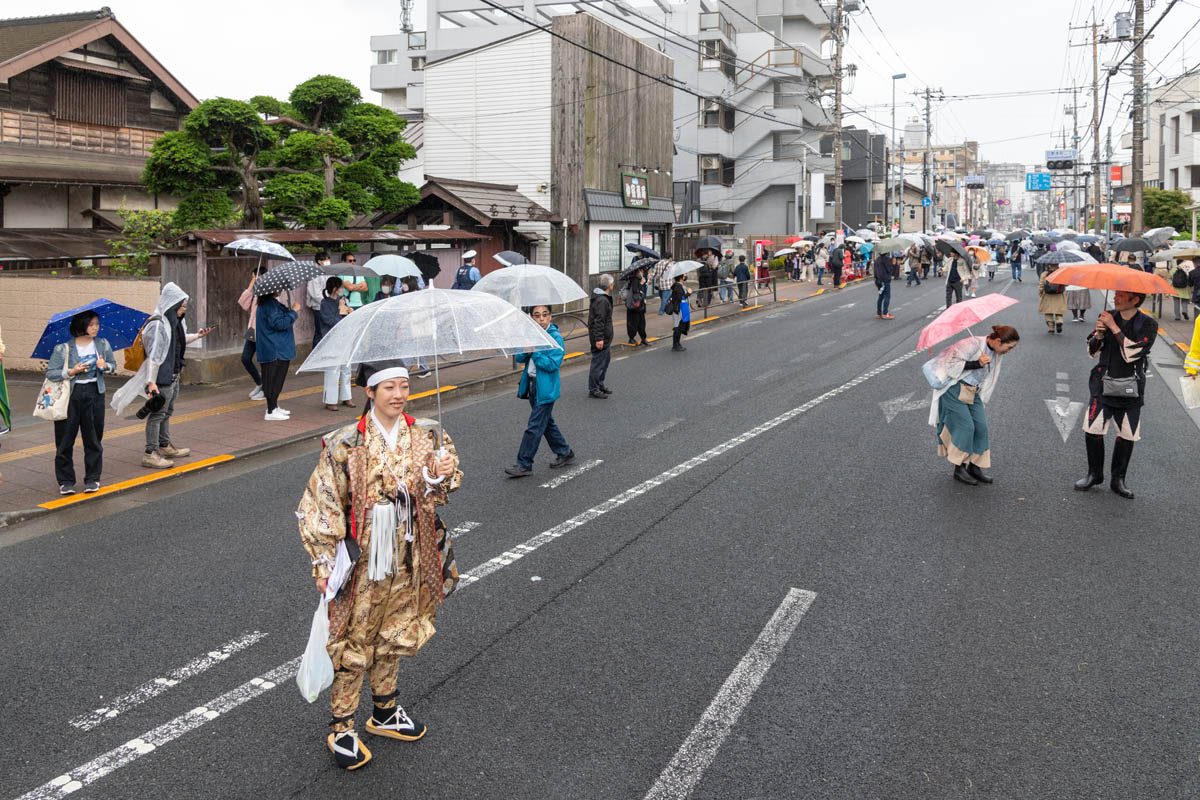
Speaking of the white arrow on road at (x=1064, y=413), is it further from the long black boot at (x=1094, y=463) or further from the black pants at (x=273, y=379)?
the black pants at (x=273, y=379)

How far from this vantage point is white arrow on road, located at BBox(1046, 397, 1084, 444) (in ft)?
37.8

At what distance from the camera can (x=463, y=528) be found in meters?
7.96

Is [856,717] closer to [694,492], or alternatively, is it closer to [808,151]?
[694,492]

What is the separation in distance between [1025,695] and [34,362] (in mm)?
16849

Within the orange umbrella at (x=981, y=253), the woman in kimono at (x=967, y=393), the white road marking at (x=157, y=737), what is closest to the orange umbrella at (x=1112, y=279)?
the woman in kimono at (x=967, y=393)

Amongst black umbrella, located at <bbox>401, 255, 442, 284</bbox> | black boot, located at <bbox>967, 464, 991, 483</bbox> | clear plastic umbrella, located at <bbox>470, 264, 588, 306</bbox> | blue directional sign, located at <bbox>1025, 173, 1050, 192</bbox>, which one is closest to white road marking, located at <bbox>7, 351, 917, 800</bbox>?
clear plastic umbrella, located at <bbox>470, 264, 588, 306</bbox>

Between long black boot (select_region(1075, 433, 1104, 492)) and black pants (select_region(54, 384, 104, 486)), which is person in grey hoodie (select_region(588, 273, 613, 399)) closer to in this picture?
black pants (select_region(54, 384, 104, 486))

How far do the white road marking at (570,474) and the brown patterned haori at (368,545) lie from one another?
4732 millimetres

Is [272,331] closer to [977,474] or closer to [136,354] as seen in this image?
[136,354]

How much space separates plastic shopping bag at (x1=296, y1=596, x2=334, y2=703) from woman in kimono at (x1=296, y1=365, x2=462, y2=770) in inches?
2.6

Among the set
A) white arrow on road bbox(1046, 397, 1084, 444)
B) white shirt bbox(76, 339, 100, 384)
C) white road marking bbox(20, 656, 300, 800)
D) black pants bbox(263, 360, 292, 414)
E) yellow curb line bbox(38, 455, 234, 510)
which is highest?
white shirt bbox(76, 339, 100, 384)

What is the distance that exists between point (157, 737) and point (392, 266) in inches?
503

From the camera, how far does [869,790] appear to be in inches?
165

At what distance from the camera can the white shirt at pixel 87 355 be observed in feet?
29.0
